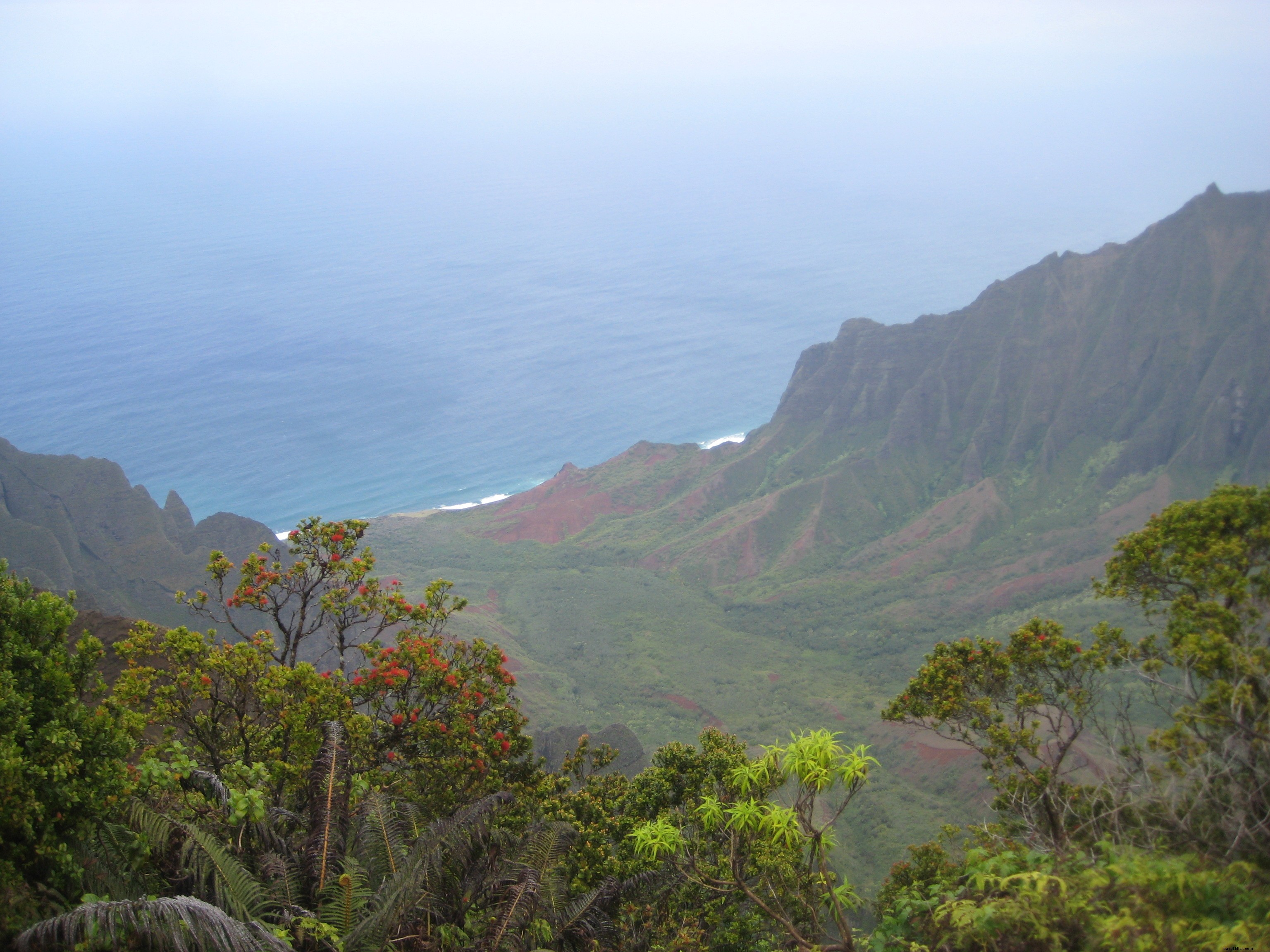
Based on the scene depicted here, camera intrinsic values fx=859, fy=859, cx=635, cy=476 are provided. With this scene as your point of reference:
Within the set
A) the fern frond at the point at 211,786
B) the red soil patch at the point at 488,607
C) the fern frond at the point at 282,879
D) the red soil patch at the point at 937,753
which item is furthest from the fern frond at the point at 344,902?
the red soil patch at the point at 488,607

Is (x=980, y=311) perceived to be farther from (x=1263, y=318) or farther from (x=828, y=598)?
(x=828, y=598)

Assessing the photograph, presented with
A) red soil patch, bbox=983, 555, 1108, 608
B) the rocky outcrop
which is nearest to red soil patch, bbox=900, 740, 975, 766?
the rocky outcrop

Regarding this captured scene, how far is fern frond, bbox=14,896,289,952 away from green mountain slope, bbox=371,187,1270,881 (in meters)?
45.6

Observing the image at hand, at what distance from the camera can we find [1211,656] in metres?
15.1

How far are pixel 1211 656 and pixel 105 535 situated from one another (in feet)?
224

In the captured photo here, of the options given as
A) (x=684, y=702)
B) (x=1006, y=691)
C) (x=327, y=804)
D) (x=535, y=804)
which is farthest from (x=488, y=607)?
(x=327, y=804)

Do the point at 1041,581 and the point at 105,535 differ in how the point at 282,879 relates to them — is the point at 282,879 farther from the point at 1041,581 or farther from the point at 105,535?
the point at 1041,581

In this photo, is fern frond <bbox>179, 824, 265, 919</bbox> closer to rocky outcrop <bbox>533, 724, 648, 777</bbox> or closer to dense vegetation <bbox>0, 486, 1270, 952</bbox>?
dense vegetation <bbox>0, 486, 1270, 952</bbox>

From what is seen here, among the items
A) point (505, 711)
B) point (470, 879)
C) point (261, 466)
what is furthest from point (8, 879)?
point (261, 466)

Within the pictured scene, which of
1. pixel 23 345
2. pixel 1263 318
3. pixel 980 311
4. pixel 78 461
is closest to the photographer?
pixel 78 461

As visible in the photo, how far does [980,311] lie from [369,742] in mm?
95221

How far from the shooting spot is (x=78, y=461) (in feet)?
216

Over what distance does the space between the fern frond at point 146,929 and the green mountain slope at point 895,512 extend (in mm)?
45590

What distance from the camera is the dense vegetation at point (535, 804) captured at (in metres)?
9.70
